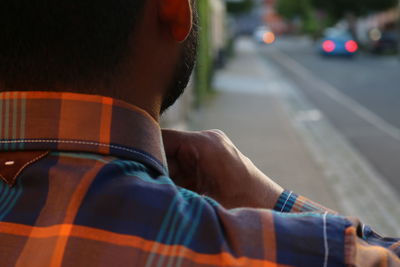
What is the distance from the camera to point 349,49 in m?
32.9

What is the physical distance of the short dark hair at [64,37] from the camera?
92 cm

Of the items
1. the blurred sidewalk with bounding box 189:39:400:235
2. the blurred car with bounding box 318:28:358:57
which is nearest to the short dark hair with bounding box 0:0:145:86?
the blurred sidewalk with bounding box 189:39:400:235

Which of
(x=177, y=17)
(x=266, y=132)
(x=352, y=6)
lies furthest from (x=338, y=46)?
(x=177, y=17)

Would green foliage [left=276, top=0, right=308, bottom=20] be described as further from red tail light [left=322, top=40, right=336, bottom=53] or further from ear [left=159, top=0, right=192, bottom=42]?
ear [left=159, top=0, right=192, bottom=42]

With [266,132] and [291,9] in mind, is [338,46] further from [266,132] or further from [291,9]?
[291,9]

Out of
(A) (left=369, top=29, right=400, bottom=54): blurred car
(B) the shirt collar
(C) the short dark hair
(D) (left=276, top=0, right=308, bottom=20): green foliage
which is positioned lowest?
(D) (left=276, top=0, right=308, bottom=20): green foliage

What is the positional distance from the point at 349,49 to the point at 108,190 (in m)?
33.3

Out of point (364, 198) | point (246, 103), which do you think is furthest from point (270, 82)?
point (364, 198)

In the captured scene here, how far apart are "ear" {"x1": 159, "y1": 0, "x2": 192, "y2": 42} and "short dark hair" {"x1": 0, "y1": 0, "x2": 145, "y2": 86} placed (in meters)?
0.04

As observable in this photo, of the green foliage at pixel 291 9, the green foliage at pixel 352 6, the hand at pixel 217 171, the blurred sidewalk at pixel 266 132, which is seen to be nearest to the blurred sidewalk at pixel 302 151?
the blurred sidewalk at pixel 266 132

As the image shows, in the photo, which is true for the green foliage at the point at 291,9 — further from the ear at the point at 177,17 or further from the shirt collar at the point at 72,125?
the shirt collar at the point at 72,125

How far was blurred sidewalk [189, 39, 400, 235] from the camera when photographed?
6.04 m

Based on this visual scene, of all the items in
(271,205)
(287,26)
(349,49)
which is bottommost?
(287,26)

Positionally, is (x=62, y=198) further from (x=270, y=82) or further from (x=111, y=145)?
(x=270, y=82)
